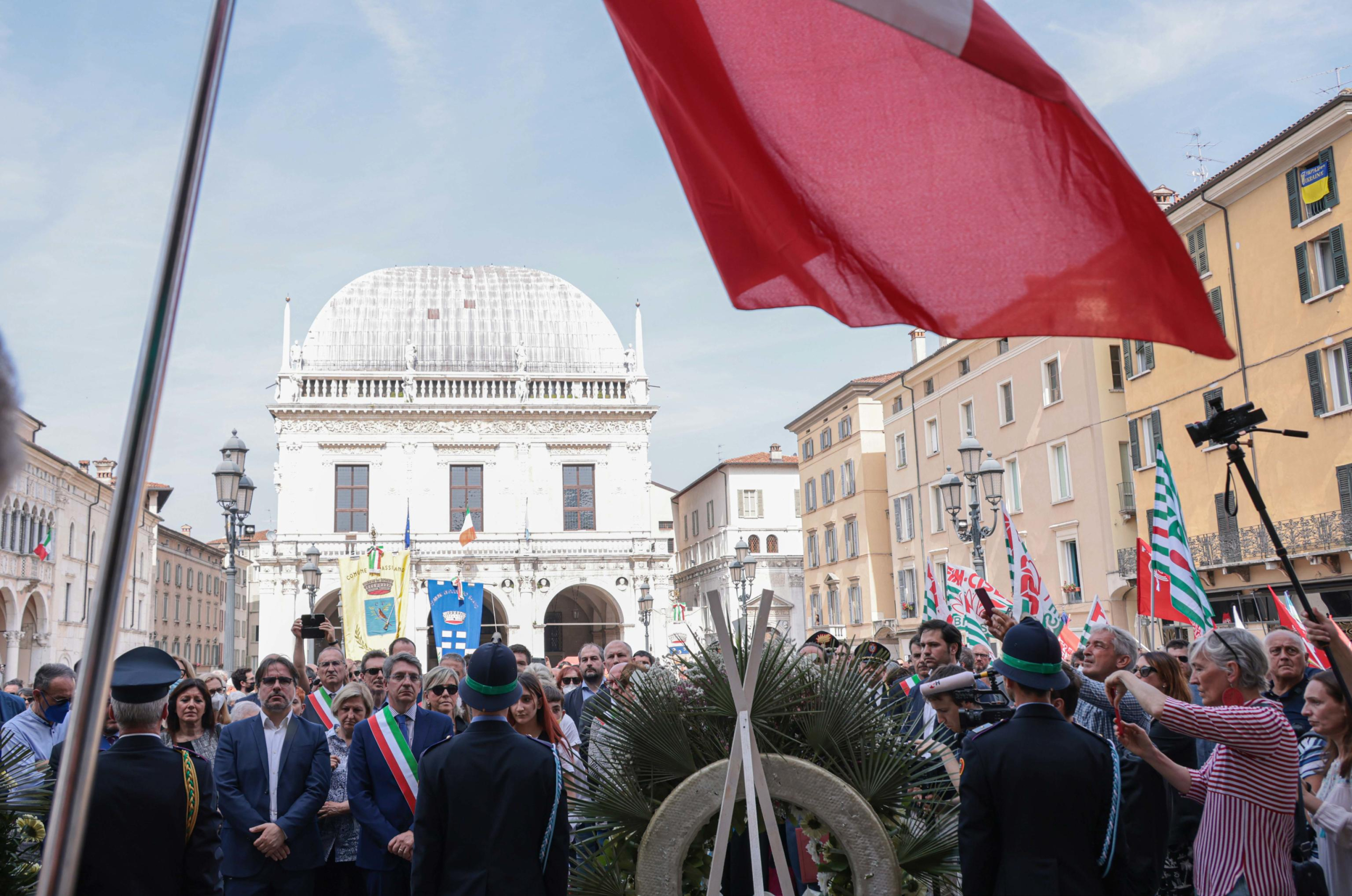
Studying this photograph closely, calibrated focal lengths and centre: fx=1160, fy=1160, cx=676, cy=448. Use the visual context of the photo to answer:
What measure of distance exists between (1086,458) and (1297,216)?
8601 mm

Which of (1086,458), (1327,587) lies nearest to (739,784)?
(1327,587)

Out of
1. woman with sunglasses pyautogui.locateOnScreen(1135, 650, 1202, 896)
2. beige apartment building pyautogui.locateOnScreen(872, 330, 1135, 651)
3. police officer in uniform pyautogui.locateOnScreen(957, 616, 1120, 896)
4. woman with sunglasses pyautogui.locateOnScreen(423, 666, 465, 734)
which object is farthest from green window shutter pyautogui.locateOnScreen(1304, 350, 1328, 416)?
police officer in uniform pyautogui.locateOnScreen(957, 616, 1120, 896)

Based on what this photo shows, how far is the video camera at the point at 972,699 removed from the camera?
4758mm

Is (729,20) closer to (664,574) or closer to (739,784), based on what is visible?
(739,784)

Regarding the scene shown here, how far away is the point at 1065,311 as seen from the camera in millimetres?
3178

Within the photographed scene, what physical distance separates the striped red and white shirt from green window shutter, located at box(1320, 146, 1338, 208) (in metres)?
20.5

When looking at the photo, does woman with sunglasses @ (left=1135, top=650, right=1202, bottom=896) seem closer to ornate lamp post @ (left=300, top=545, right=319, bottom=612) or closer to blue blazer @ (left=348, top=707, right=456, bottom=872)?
blue blazer @ (left=348, top=707, right=456, bottom=872)

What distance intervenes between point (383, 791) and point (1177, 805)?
152 inches

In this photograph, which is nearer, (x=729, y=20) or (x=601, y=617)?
(x=729, y=20)

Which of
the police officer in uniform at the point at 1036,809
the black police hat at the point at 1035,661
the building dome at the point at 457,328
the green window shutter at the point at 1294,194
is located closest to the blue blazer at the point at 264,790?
the police officer in uniform at the point at 1036,809

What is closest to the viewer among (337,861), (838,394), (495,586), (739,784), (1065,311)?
(1065,311)

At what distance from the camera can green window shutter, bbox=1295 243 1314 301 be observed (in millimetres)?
22281

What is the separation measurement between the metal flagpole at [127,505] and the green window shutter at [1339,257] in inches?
914

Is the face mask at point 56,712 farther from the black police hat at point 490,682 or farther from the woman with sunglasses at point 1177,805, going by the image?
the woman with sunglasses at point 1177,805
